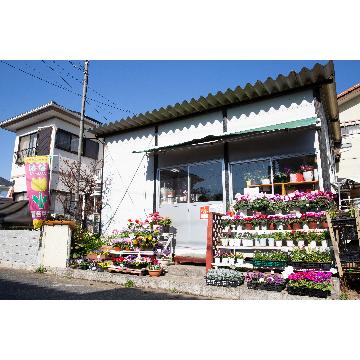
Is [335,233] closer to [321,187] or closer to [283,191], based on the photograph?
[321,187]

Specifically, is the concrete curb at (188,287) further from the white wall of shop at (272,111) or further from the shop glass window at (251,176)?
the white wall of shop at (272,111)

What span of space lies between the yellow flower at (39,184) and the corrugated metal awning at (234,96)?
3285 millimetres

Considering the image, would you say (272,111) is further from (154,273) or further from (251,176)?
(154,273)

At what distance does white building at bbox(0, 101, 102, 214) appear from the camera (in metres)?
17.8

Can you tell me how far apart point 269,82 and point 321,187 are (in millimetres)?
3340

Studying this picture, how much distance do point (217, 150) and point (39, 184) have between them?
6956 millimetres

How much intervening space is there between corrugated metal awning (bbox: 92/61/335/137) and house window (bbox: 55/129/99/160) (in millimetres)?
7431

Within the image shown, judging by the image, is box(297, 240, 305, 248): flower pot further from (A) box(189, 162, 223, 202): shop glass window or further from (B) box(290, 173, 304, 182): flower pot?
(A) box(189, 162, 223, 202): shop glass window

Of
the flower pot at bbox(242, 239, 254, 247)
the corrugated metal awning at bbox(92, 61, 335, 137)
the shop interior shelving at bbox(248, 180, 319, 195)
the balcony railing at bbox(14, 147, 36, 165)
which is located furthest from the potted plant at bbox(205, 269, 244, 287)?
the balcony railing at bbox(14, 147, 36, 165)

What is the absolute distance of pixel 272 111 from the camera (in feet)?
29.6

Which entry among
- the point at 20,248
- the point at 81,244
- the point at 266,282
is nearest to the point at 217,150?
the point at 266,282

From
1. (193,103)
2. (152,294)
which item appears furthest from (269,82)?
(152,294)

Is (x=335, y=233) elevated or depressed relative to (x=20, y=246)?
elevated

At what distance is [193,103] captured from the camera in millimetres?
9852
